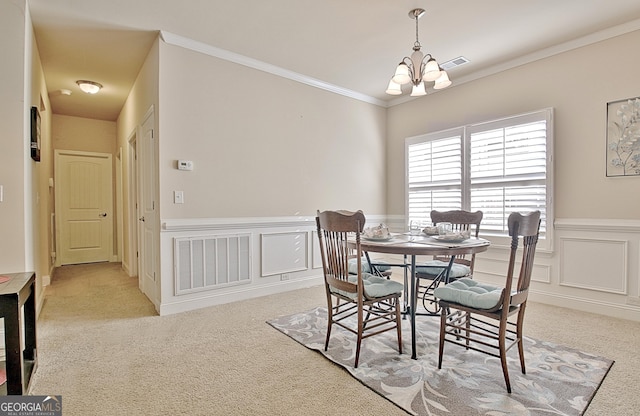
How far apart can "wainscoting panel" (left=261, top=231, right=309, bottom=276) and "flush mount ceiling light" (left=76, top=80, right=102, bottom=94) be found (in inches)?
123

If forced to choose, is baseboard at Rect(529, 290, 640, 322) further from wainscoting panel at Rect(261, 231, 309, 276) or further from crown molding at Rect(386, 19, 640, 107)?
wainscoting panel at Rect(261, 231, 309, 276)

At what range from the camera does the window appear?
3.59 m

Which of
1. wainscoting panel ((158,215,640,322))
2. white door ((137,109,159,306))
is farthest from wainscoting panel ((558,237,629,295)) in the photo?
white door ((137,109,159,306))

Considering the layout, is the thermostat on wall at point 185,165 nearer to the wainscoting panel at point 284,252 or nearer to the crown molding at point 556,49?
the wainscoting panel at point 284,252

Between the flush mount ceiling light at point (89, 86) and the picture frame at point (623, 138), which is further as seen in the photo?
the flush mount ceiling light at point (89, 86)

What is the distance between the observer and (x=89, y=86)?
438cm

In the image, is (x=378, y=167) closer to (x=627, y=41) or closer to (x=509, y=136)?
(x=509, y=136)

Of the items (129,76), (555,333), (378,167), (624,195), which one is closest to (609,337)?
(555,333)

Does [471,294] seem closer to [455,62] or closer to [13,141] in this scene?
[455,62]

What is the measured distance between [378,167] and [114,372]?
13.9 ft

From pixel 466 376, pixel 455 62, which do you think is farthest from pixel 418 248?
pixel 455 62

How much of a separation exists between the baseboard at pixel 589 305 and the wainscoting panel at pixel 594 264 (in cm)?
13

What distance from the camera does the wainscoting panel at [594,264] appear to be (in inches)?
123

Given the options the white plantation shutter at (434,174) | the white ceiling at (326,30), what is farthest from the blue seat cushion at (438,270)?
Result: the white ceiling at (326,30)
